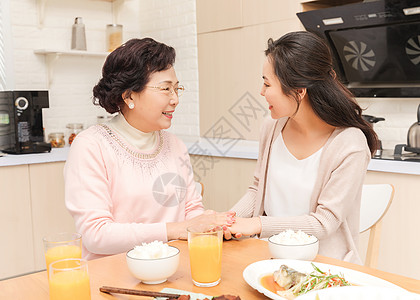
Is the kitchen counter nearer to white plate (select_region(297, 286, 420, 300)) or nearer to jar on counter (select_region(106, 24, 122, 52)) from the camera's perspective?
jar on counter (select_region(106, 24, 122, 52))

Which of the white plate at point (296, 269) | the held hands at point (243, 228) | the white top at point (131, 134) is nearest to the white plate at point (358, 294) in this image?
the white plate at point (296, 269)

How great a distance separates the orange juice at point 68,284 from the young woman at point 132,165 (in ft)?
1.79

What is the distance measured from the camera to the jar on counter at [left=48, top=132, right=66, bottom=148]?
3716mm

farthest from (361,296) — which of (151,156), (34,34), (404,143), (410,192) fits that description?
(34,34)

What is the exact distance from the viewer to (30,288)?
3.52 feet

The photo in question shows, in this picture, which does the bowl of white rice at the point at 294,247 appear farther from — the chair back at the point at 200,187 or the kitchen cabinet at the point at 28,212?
the kitchen cabinet at the point at 28,212

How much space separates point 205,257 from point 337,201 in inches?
23.9

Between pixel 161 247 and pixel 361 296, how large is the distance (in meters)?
0.50

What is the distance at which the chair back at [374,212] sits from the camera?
173 cm

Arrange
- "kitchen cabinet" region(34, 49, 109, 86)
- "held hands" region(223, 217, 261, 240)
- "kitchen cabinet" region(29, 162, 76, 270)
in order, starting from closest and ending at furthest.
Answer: "held hands" region(223, 217, 261, 240)
"kitchen cabinet" region(29, 162, 76, 270)
"kitchen cabinet" region(34, 49, 109, 86)

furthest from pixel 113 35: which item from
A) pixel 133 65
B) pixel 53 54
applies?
pixel 133 65

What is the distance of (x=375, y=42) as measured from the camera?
283 cm

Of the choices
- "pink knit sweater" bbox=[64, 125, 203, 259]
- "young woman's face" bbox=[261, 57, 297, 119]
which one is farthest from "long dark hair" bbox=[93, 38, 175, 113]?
"young woman's face" bbox=[261, 57, 297, 119]

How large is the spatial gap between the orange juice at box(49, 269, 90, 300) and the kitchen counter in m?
1.95
